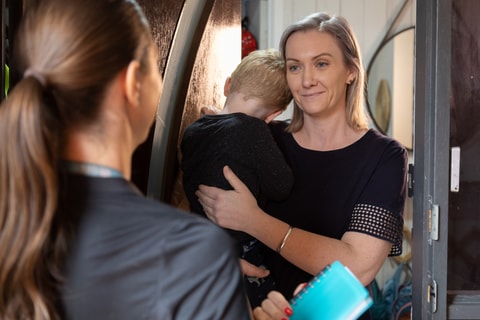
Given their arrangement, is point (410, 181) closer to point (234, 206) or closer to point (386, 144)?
point (386, 144)

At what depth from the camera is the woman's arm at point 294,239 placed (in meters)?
1.46

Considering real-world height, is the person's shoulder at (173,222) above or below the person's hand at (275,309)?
above

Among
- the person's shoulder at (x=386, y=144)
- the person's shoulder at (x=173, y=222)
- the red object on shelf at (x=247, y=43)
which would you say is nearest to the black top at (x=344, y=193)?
the person's shoulder at (x=386, y=144)

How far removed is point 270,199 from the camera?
1.61 meters

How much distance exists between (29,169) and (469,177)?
1237 millimetres

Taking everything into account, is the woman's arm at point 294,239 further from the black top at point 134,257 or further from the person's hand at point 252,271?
the black top at point 134,257

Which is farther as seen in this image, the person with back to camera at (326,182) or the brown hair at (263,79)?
the brown hair at (263,79)

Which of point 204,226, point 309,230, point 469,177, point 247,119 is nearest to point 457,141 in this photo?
point 469,177

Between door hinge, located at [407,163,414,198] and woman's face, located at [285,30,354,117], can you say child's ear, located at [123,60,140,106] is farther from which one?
door hinge, located at [407,163,414,198]

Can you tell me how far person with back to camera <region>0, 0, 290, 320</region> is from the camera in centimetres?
73

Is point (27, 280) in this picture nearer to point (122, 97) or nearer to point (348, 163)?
point (122, 97)

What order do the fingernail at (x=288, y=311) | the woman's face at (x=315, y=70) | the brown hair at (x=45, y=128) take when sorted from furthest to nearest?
1. the woman's face at (x=315, y=70)
2. the fingernail at (x=288, y=311)
3. the brown hair at (x=45, y=128)

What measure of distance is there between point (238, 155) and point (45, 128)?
0.79 metres

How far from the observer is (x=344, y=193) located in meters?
1.56
